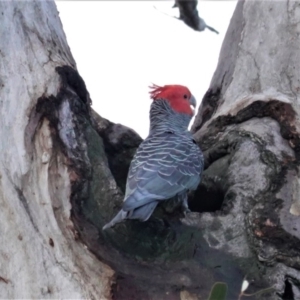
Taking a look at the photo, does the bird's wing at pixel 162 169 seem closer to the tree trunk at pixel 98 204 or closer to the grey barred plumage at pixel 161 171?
the grey barred plumage at pixel 161 171

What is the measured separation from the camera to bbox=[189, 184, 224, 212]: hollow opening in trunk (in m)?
3.80

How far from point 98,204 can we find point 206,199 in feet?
2.93

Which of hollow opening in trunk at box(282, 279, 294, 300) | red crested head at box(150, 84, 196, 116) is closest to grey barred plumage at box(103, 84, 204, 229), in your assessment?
red crested head at box(150, 84, 196, 116)

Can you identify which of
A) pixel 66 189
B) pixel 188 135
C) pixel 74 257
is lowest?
pixel 74 257

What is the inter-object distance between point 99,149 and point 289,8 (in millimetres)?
1732

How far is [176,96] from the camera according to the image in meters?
4.74

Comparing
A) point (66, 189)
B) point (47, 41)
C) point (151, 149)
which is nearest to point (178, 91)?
point (151, 149)

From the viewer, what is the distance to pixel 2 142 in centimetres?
338

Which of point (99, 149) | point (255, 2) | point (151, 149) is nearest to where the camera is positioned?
point (99, 149)

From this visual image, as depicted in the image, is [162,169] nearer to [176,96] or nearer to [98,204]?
[98,204]

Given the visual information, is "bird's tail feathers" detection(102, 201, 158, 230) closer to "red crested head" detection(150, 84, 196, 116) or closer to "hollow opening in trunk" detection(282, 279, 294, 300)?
"hollow opening in trunk" detection(282, 279, 294, 300)

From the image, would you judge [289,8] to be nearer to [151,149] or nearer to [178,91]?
[178,91]

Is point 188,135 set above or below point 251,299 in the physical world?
above

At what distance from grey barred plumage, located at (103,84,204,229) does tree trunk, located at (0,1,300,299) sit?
11 centimetres
